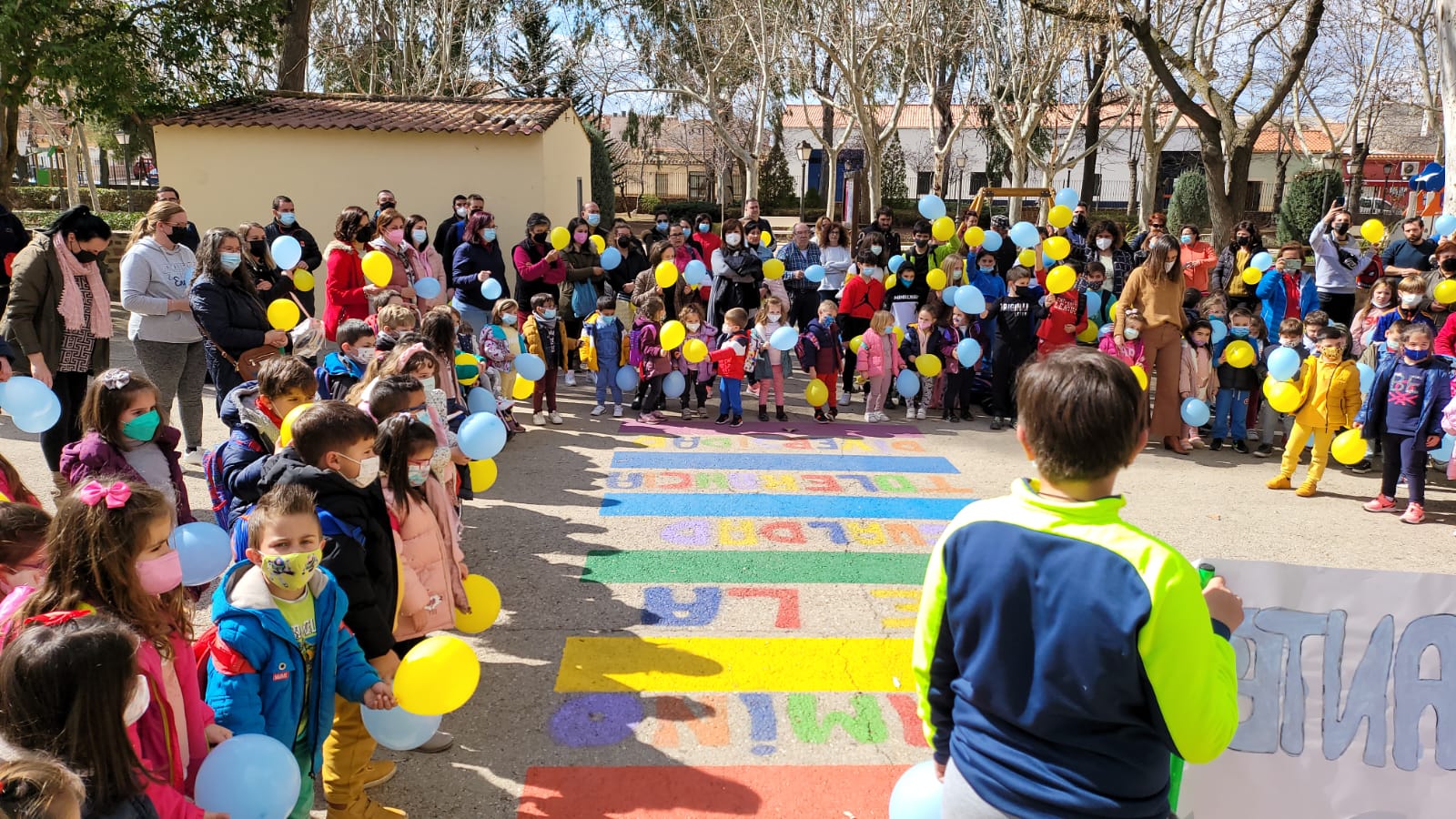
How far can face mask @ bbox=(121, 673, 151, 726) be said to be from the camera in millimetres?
2280

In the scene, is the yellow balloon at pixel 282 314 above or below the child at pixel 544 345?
above

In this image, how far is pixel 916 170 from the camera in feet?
188

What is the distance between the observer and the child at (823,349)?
10.1 m

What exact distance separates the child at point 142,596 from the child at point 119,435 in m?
1.67

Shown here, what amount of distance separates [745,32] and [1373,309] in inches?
746

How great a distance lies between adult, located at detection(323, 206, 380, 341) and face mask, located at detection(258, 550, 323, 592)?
6.22 metres

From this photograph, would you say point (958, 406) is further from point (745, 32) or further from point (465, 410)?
point (745, 32)

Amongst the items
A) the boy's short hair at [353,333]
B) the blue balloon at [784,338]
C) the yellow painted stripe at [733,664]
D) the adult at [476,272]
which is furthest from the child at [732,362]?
the yellow painted stripe at [733,664]

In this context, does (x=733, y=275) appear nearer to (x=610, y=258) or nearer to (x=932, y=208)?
(x=610, y=258)

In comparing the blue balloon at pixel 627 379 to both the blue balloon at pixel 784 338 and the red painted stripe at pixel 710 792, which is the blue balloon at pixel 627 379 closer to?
the blue balloon at pixel 784 338

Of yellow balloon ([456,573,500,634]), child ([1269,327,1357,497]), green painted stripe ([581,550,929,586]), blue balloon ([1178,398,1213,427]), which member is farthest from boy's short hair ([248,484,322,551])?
blue balloon ([1178,398,1213,427])

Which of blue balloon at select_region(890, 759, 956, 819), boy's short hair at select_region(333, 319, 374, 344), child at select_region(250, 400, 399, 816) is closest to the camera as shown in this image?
blue balloon at select_region(890, 759, 956, 819)

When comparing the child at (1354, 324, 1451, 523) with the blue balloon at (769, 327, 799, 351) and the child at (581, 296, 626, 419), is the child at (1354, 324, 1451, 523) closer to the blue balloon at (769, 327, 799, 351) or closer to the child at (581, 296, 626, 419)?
the blue balloon at (769, 327, 799, 351)

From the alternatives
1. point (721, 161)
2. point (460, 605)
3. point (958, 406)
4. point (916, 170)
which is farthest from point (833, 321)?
point (916, 170)
